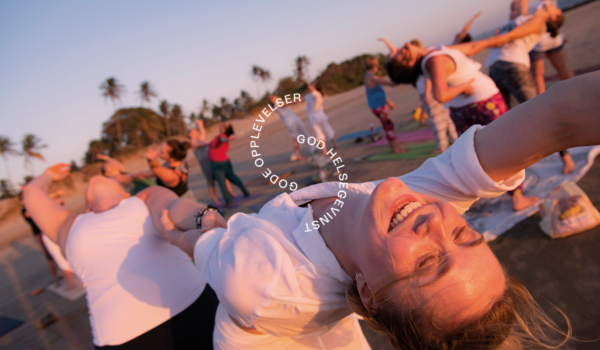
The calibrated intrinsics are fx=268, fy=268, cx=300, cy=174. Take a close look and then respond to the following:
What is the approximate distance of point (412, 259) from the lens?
3.02 feet

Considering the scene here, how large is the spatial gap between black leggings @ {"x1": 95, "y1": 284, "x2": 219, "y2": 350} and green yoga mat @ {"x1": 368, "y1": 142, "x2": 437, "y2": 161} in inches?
188

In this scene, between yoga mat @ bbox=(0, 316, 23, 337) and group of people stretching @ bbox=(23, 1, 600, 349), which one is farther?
yoga mat @ bbox=(0, 316, 23, 337)

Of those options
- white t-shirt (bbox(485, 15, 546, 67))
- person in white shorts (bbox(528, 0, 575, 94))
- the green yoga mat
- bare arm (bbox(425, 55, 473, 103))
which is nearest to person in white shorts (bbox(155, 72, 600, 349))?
bare arm (bbox(425, 55, 473, 103))

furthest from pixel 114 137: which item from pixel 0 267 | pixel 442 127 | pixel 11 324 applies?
pixel 442 127

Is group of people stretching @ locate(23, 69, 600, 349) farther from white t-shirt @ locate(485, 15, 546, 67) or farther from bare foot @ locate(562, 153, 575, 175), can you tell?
white t-shirt @ locate(485, 15, 546, 67)

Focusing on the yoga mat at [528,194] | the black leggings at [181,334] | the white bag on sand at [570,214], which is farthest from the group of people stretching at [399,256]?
the yoga mat at [528,194]

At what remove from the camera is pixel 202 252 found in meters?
1.25

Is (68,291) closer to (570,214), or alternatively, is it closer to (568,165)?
(570,214)

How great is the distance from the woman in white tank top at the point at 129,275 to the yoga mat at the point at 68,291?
382cm

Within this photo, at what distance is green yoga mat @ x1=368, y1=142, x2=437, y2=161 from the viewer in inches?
214

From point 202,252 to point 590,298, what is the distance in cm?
268

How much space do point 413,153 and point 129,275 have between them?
5375mm

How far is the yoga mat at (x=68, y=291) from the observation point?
15.8ft

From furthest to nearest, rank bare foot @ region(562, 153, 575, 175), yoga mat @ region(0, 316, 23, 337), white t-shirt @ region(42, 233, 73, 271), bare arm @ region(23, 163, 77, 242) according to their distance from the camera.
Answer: white t-shirt @ region(42, 233, 73, 271) → yoga mat @ region(0, 316, 23, 337) → bare foot @ region(562, 153, 575, 175) → bare arm @ region(23, 163, 77, 242)
